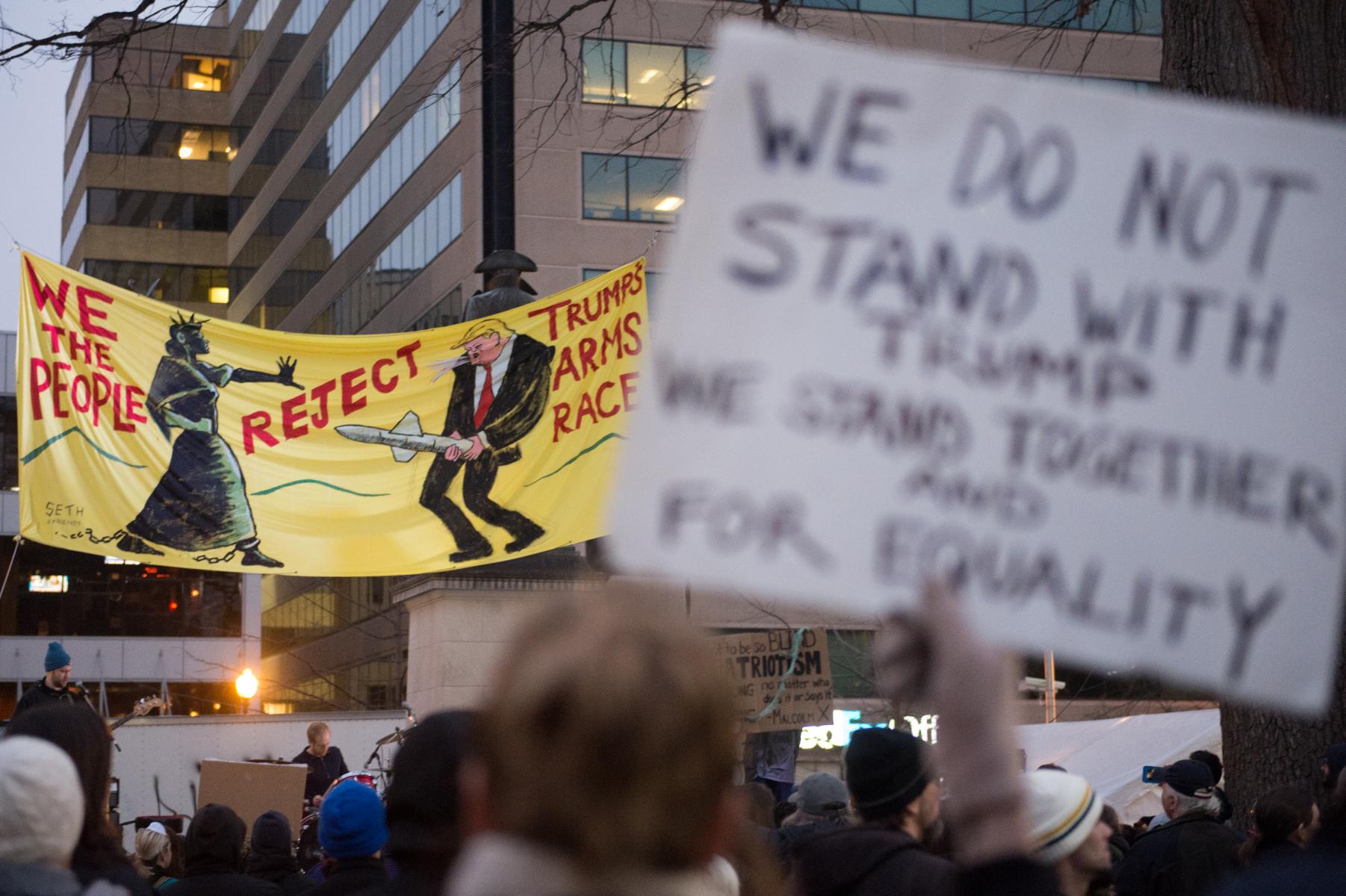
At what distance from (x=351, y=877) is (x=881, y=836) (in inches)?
55.6

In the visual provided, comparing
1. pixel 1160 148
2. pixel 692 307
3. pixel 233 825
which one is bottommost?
pixel 233 825

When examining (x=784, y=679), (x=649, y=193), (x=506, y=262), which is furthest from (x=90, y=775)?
(x=649, y=193)

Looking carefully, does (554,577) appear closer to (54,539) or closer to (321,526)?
(321,526)

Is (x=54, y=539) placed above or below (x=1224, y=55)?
below

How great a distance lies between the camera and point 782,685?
1056 centimetres

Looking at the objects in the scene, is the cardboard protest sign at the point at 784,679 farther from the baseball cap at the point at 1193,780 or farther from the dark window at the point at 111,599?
the dark window at the point at 111,599

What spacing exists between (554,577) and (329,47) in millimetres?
39863

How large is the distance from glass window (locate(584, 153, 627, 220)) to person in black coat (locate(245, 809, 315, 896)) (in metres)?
30.5

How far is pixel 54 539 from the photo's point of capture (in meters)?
7.69

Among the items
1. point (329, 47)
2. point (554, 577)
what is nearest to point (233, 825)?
point (554, 577)

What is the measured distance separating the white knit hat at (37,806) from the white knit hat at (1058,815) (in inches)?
84.6

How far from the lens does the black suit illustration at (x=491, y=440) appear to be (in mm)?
8445

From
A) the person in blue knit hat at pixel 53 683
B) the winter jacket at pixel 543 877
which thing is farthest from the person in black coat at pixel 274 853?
the winter jacket at pixel 543 877

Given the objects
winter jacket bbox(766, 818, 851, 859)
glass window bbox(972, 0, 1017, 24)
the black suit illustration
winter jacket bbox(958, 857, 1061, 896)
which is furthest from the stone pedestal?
glass window bbox(972, 0, 1017, 24)
